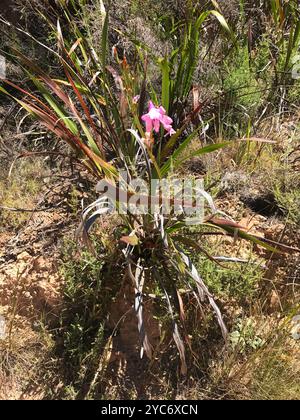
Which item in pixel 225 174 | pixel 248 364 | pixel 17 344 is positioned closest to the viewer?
pixel 248 364

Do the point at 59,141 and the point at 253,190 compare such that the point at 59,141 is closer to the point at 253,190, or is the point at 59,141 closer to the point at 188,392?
the point at 253,190

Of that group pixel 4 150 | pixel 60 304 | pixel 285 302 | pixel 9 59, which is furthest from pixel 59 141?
pixel 285 302

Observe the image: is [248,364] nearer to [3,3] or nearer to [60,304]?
[60,304]

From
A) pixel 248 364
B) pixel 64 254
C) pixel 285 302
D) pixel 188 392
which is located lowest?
pixel 188 392

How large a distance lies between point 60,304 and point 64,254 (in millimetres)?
215

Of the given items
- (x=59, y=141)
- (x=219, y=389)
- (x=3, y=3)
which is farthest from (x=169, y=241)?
(x=3, y=3)

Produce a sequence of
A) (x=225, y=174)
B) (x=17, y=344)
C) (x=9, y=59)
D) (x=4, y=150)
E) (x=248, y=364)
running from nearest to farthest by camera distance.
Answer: (x=248, y=364)
(x=17, y=344)
(x=225, y=174)
(x=4, y=150)
(x=9, y=59)

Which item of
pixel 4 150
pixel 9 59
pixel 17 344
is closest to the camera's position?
pixel 17 344

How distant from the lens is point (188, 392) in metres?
1.93

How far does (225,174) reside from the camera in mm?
2314

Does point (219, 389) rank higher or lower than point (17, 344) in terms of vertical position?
lower

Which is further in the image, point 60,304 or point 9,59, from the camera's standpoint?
point 9,59

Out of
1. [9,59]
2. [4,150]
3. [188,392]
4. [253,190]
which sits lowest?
[188,392]

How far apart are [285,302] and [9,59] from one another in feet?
7.30
